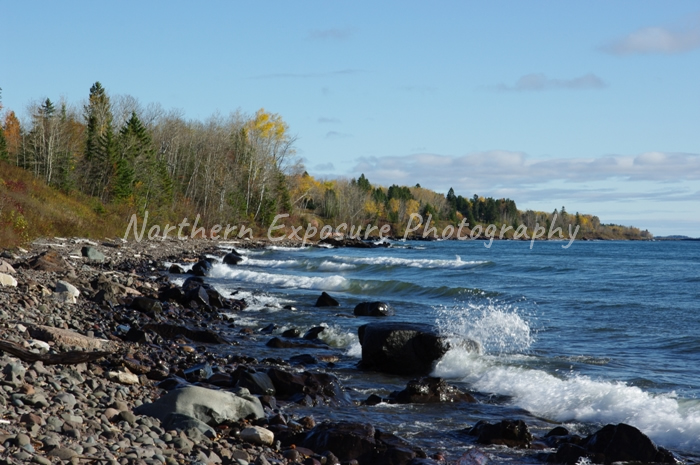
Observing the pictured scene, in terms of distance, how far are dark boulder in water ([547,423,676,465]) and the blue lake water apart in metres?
0.53

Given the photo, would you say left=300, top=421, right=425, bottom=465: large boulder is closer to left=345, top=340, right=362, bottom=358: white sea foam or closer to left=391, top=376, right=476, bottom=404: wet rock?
left=391, top=376, right=476, bottom=404: wet rock

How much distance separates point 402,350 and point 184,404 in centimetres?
603

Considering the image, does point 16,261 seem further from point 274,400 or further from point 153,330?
point 274,400

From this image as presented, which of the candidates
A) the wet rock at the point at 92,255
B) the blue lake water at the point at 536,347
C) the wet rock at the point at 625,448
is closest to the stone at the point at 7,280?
the blue lake water at the point at 536,347

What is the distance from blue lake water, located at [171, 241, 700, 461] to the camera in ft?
31.4

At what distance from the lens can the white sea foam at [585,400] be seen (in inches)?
359

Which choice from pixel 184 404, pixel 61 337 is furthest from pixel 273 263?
pixel 184 404

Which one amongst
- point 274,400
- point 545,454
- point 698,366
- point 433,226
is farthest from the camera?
point 433,226

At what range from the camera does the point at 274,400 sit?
9.21 m

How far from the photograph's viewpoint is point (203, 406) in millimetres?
7586

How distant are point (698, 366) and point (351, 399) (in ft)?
25.7

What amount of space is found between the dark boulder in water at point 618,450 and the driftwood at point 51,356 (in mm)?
5987

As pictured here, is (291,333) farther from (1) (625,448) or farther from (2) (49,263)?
(1) (625,448)

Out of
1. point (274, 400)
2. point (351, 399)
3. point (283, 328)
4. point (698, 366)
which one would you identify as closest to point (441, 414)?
point (351, 399)
